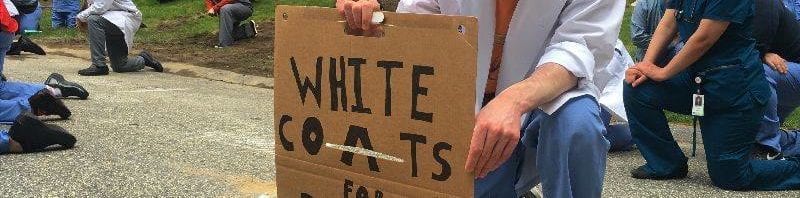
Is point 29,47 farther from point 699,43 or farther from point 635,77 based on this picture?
point 699,43

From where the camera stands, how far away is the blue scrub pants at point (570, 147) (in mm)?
2104

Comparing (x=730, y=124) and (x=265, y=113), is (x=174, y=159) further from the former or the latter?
(x=730, y=124)

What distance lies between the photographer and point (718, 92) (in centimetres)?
400

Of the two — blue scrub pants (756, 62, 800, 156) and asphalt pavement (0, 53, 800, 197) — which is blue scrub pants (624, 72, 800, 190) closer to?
asphalt pavement (0, 53, 800, 197)

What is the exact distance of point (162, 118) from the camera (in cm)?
606

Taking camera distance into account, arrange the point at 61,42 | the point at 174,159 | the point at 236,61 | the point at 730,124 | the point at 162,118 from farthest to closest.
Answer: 1. the point at 61,42
2. the point at 236,61
3. the point at 162,118
4. the point at 174,159
5. the point at 730,124

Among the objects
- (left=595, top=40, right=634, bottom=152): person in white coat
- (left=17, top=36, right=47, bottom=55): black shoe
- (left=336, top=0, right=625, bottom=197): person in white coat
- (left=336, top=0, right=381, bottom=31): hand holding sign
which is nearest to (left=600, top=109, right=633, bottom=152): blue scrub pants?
(left=595, top=40, right=634, bottom=152): person in white coat

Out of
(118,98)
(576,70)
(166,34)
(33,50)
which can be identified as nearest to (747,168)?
(576,70)

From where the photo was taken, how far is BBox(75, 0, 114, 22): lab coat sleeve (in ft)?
29.8

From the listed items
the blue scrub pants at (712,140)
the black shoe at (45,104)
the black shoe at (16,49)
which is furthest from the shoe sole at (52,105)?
the black shoe at (16,49)

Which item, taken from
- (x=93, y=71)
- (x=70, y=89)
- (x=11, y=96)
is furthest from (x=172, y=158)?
(x=93, y=71)

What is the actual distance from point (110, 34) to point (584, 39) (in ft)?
25.6

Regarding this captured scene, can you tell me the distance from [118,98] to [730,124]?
4.83 metres

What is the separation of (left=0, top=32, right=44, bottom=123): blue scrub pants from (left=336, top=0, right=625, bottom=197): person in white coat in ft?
12.9
